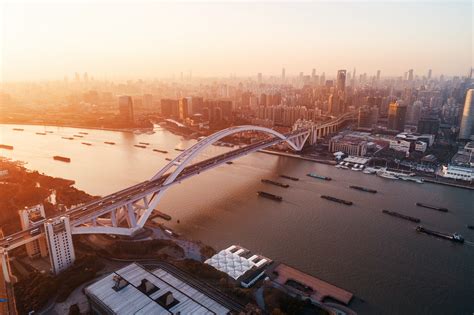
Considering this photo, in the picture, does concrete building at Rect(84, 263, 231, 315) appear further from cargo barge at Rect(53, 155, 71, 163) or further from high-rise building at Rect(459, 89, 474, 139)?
high-rise building at Rect(459, 89, 474, 139)

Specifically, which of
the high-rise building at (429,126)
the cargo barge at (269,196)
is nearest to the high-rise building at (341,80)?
the high-rise building at (429,126)

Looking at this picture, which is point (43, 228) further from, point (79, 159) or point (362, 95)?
point (362, 95)

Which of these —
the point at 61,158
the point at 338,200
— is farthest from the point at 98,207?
the point at 61,158

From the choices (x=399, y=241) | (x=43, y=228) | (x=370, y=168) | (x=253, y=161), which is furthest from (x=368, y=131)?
(x=43, y=228)

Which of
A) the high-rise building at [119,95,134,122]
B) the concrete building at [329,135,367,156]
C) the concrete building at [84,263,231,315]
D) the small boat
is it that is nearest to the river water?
the concrete building at [84,263,231,315]

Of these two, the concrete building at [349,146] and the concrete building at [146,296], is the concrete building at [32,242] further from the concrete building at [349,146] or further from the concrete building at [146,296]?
the concrete building at [349,146]

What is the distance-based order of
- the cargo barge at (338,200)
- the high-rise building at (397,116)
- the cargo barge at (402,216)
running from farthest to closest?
the high-rise building at (397,116) < the cargo barge at (338,200) < the cargo barge at (402,216)

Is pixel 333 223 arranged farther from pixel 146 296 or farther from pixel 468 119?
pixel 468 119
